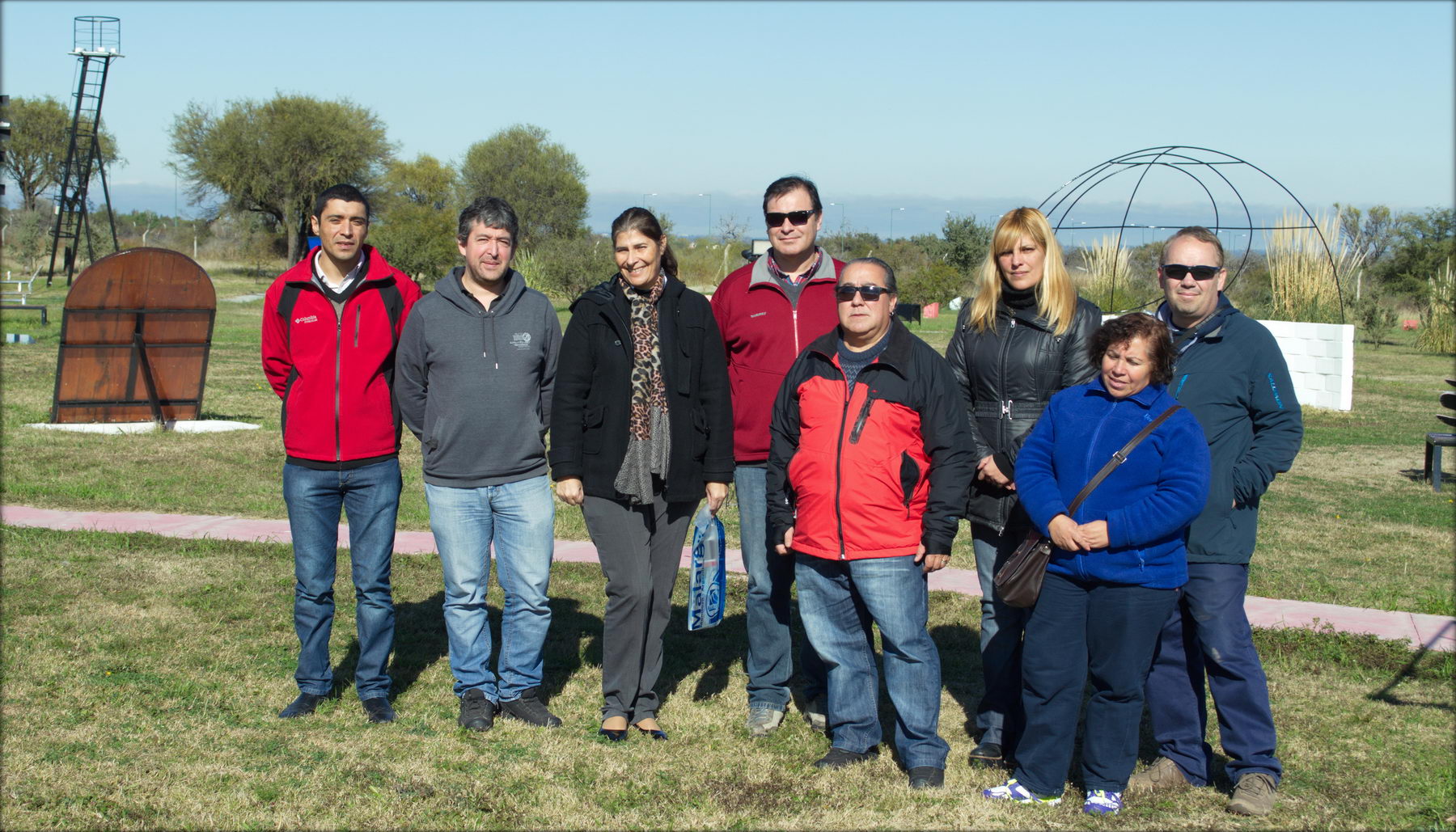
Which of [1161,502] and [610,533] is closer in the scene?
[1161,502]

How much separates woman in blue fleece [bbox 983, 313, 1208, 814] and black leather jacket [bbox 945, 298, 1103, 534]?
27cm

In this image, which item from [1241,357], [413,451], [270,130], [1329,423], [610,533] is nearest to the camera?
[1241,357]

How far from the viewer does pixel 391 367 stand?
194 inches

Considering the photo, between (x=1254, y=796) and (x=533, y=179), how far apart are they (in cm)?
6821

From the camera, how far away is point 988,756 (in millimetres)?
4547

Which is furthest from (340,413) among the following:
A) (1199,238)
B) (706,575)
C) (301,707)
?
(1199,238)

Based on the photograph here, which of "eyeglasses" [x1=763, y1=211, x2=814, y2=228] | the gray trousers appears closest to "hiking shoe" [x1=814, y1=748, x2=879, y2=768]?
the gray trousers

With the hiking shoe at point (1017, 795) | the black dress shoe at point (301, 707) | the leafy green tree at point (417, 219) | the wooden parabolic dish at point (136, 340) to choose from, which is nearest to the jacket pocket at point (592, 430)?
the black dress shoe at point (301, 707)

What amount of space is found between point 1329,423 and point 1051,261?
13.9 meters

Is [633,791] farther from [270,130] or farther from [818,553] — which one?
[270,130]

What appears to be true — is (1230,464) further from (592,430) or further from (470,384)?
(470,384)

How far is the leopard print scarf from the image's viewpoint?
14.9 ft

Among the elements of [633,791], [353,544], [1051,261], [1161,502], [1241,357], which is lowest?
[633,791]

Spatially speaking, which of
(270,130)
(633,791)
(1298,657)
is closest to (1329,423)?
(1298,657)
